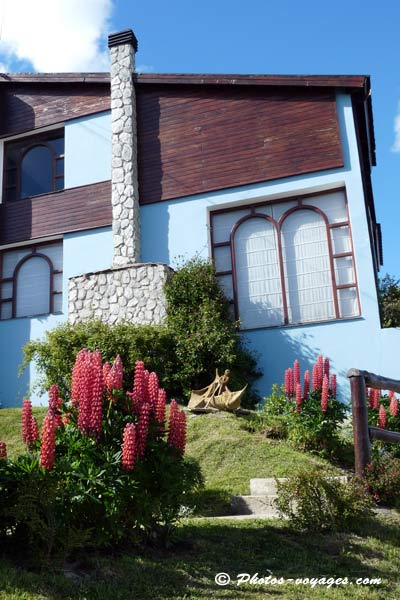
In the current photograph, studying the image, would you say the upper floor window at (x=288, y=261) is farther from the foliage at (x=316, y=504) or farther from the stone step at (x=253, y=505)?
the foliage at (x=316, y=504)

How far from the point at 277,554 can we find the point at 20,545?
6.48 feet

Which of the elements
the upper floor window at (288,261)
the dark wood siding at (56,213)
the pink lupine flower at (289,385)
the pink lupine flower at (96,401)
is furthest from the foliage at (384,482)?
the dark wood siding at (56,213)

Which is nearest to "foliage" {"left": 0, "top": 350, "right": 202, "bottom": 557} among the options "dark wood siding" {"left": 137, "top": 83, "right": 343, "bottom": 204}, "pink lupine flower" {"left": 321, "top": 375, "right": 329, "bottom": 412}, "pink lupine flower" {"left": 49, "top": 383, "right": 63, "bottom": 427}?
"pink lupine flower" {"left": 49, "top": 383, "right": 63, "bottom": 427}

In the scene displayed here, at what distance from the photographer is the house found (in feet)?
43.9

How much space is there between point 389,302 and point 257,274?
8.90 m

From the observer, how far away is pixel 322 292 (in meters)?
13.5

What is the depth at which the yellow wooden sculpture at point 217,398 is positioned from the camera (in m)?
10.2

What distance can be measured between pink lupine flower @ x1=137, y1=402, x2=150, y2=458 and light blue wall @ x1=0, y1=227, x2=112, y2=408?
1086 centimetres

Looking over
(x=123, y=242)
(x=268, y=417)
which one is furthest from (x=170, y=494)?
(x=123, y=242)

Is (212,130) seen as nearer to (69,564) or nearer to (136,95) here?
(136,95)

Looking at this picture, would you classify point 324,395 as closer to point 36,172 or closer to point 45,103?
point 36,172

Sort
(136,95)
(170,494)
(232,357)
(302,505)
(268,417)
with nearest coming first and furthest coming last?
(170,494), (302,505), (268,417), (232,357), (136,95)

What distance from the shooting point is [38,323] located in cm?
1554

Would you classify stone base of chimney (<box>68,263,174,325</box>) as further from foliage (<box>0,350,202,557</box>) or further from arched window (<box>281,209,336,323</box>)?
foliage (<box>0,350,202,557</box>)
